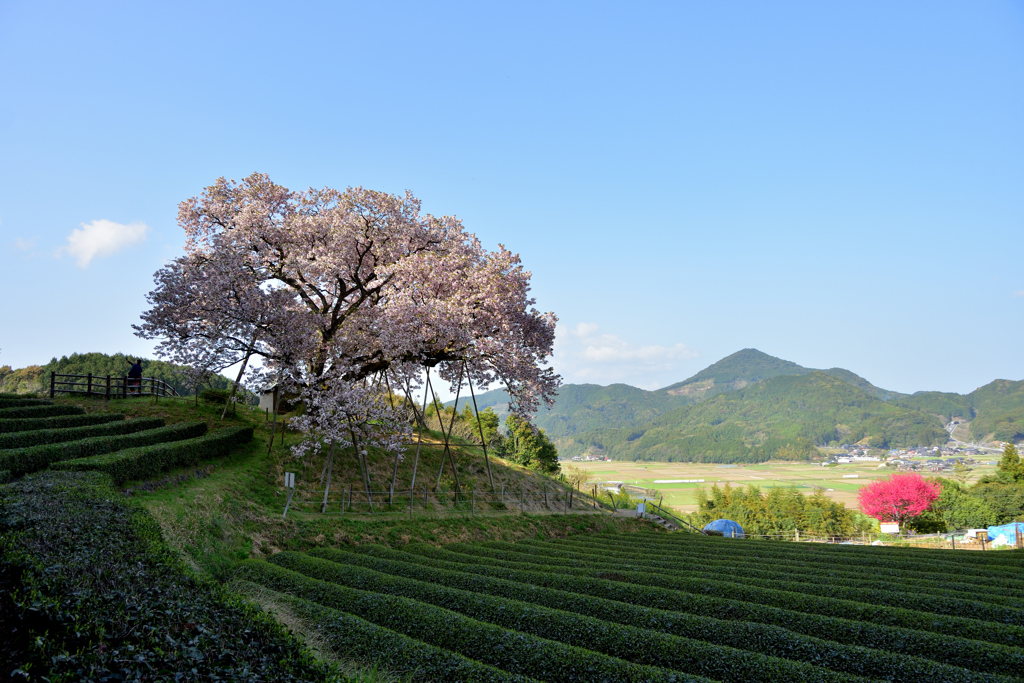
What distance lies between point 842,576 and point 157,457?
20.7 m

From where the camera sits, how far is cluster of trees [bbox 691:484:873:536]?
269ft

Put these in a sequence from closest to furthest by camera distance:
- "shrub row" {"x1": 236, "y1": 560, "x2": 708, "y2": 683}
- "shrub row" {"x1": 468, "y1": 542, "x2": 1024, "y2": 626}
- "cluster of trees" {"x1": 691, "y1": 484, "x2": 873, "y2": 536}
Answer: "shrub row" {"x1": 236, "y1": 560, "x2": 708, "y2": 683} < "shrub row" {"x1": 468, "y1": 542, "x2": 1024, "y2": 626} < "cluster of trees" {"x1": 691, "y1": 484, "x2": 873, "y2": 536}

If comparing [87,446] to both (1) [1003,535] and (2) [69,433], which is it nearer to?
(2) [69,433]

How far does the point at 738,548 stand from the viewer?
2345 cm

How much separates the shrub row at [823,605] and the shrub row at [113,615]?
8.23m

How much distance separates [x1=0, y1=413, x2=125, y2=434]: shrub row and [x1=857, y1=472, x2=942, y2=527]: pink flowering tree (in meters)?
71.5

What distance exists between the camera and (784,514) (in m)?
85.6

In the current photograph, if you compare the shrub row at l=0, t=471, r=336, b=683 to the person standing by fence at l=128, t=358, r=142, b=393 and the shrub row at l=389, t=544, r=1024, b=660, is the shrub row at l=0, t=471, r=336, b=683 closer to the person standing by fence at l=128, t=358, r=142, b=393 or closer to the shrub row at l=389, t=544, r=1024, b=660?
the shrub row at l=389, t=544, r=1024, b=660

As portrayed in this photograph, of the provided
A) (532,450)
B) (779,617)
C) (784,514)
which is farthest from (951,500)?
(779,617)

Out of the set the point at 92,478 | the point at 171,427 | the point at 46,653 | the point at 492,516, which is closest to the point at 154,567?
the point at 46,653

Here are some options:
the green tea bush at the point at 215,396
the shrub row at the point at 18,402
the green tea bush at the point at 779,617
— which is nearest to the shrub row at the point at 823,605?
the green tea bush at the point at 779,617

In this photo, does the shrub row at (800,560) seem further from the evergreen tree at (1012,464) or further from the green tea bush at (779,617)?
the evergreen tree at (1012,464)

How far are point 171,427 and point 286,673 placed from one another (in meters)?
19.4

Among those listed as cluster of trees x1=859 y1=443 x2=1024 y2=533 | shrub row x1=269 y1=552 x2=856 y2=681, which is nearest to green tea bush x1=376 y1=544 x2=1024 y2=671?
shrub row x1=269 y1=552 x2=856 y2=681
